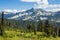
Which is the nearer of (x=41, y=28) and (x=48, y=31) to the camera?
(x=48, y=31)

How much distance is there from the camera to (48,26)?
139000mm

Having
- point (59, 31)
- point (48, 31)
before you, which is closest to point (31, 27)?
point (59, 31)

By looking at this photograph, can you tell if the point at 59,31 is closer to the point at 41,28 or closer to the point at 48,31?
the point at 41,28

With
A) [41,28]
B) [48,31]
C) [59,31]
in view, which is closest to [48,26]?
[48,31]

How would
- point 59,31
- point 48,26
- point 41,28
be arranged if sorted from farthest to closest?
1. point 41,28
2. point 59,31
3. point 48,26

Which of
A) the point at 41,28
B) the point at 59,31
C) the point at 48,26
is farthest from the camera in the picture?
the point at 41,28

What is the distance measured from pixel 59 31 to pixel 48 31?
34896mm

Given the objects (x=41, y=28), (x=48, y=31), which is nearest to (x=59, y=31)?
(x=41, y=28)

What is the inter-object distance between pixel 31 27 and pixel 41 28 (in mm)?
11363

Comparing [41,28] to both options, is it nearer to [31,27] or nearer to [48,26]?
[31,27]

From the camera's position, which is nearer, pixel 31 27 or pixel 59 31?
pixel 59 31

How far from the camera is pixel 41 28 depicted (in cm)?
18750

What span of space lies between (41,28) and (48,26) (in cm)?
4871

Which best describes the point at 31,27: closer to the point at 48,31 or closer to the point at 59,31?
the point at 59,31
